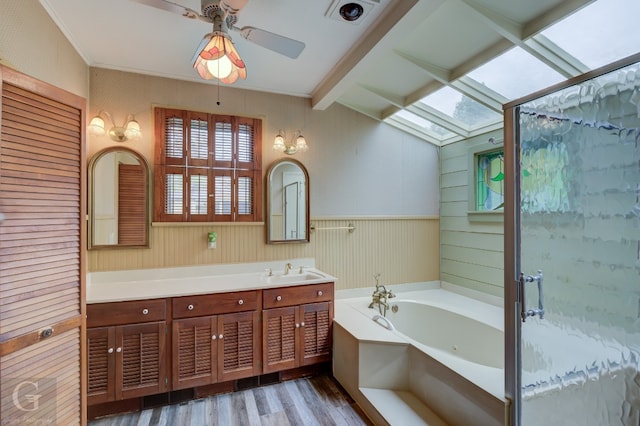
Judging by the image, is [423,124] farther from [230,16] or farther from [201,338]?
[201,338]

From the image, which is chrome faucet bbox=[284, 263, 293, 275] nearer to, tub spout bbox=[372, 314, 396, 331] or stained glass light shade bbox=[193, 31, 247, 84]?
tub spout bbox=[372, 314, 396, 331]

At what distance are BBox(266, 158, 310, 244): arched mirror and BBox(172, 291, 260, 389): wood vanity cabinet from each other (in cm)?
79

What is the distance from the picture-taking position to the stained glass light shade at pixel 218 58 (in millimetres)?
1603

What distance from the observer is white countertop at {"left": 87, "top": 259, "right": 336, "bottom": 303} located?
2328 millimetres

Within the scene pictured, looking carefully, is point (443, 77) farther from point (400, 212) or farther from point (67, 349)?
point (67, 349)

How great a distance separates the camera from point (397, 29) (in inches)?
75.4

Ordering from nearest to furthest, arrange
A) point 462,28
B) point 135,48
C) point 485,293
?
point 462,28, point 135,48, point 485,293

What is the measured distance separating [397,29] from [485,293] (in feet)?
9.16

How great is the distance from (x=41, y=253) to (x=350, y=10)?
86.5 inches

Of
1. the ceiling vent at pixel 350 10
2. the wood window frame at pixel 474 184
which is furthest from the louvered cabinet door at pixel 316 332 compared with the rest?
the ceiling vent at pixel 350 10

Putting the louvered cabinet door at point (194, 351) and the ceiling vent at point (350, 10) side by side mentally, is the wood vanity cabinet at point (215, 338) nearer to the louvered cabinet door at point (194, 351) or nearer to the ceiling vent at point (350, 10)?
the louvered cabinet door at point (194, 351)

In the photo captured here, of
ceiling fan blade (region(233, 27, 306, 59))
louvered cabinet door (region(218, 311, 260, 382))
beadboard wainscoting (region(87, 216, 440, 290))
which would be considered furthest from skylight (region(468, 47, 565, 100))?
louvered cabinet door (region(218, 311, 260, 382))

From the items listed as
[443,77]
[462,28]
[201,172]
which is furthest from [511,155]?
[201,172]

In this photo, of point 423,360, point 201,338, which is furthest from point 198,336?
point 423,360
